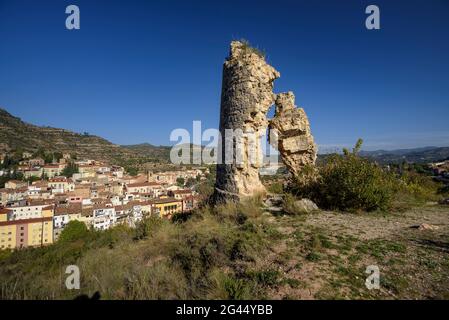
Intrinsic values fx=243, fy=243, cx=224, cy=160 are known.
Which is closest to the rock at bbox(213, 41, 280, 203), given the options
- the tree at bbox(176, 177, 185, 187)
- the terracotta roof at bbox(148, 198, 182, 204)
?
the terracotta roof at bbox(148, 198, 182, 204)

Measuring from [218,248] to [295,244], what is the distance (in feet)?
5.17

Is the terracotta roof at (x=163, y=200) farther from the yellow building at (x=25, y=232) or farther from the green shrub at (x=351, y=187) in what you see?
the green shrub at (x=351, y=187)

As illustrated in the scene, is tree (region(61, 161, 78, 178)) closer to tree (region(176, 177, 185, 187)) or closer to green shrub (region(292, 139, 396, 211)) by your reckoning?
tree (region(176, 177, 185, 187))

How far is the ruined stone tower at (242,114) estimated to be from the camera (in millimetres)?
7609

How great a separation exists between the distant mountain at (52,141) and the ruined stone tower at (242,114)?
96400 millimetres

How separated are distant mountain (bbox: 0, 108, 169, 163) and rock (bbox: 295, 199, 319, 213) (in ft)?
322

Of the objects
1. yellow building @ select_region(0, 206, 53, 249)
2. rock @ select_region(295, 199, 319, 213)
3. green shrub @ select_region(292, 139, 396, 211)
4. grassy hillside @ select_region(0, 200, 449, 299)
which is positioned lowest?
yellow building @ select_region(0, 206, 53, 249)

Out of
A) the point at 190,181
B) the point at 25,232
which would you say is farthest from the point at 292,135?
the point at 190,181

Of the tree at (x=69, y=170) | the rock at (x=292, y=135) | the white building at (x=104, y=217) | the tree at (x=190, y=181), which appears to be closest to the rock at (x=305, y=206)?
the rock at (x=292, y=135)

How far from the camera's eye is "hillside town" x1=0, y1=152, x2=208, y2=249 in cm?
3484

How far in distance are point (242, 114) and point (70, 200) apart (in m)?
53.3

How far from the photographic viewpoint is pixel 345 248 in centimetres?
460

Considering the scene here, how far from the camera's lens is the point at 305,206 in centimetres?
758
